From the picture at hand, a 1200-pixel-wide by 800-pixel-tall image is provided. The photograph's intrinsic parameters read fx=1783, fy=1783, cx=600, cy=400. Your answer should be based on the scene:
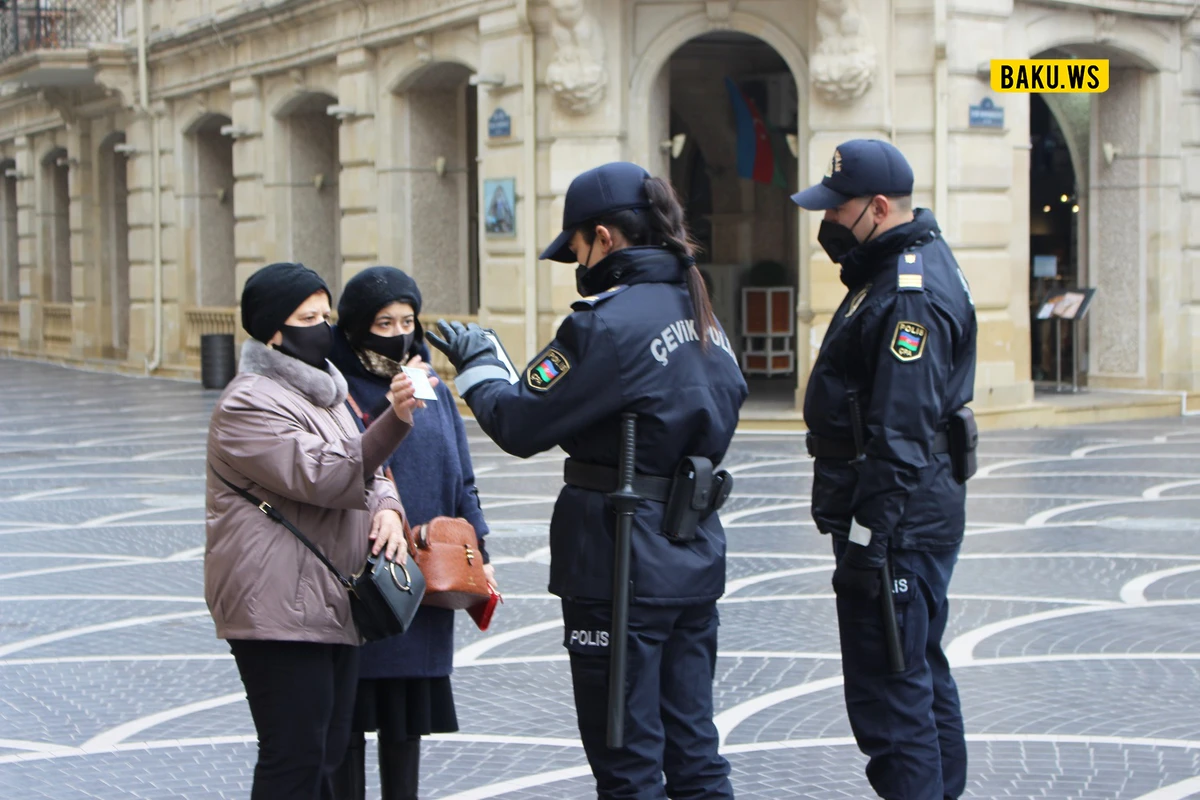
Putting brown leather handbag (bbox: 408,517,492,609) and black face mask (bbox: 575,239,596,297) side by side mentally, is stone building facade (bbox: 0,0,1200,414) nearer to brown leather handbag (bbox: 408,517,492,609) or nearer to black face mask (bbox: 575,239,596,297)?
brown leather handbag (bbox: 408,517,492,609)

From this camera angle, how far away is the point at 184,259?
28969mm

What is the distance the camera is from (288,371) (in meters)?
4.56

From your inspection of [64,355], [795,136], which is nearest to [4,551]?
[795,136]

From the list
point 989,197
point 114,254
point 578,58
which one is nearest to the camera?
point 989,197

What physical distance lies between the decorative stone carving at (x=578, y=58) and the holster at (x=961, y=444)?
14.1 m

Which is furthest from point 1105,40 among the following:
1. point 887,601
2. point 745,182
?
point 887,601

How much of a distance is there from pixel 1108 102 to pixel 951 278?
16998 millimetres

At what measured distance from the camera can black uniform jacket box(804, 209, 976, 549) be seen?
4809 millimetres

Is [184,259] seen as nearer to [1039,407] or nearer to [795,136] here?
[795,136]

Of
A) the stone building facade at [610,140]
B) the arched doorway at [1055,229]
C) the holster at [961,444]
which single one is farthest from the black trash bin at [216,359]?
the holster at [961,444]

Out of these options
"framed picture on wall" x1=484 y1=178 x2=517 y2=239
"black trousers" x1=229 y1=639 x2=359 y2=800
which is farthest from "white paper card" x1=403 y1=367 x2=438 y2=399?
"framed picture on wall" x1=484 y1=178 x2=517 y2=239

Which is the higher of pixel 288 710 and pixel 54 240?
pixel 54 240

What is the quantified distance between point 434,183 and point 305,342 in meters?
18.7

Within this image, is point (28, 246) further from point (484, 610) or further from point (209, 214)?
point (484, 610)
